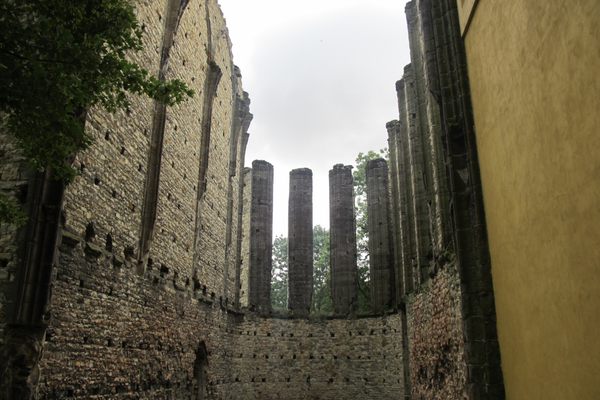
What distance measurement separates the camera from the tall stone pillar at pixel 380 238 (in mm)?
18094

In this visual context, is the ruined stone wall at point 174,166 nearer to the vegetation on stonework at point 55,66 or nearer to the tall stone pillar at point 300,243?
the tall stone pillar at point 300,243

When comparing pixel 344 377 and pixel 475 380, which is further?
pixel 344 377

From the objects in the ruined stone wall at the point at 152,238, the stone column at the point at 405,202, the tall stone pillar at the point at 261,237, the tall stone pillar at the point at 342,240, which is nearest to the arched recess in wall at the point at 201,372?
the ruined stone wall at the point at 152,238

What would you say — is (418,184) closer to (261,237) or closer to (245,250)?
(261,237)

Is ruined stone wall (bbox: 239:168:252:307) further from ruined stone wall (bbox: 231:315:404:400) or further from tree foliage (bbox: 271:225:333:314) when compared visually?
ruined stone wall (bbox: 231:315:404:400)

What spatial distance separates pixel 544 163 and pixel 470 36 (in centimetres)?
306

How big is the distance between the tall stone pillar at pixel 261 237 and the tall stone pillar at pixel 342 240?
2.45m

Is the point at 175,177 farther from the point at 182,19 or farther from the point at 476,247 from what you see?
the point at 476,247

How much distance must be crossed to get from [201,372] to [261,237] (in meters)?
6.22

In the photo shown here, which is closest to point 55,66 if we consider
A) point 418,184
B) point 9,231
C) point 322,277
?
point 9,231

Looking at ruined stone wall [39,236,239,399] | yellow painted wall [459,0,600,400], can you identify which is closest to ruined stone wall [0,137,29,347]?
ruined stone wall [39,236,239,399]

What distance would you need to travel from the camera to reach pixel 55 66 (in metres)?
4.62

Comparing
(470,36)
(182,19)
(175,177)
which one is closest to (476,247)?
(470,36)

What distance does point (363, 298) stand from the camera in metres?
22.4
